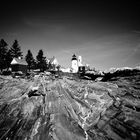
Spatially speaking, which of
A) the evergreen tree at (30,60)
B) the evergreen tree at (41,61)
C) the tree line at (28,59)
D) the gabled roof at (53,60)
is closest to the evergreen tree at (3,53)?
the tree line at (28,59)

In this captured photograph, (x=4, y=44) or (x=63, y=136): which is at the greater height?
(x=4, y=44)

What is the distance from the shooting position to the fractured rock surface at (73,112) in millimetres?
5867

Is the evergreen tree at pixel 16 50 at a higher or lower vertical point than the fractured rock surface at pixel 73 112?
higher

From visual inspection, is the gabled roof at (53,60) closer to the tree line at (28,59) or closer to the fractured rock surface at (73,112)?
the tree line at (28,59)

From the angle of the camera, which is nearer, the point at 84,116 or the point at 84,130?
the point at 84,130

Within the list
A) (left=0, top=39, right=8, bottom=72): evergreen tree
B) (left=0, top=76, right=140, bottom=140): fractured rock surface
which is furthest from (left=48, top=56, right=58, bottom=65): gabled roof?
(left=0, top=76, right=140, bottom=140): fractured rock surface

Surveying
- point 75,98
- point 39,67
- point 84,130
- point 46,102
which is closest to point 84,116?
point 84,130

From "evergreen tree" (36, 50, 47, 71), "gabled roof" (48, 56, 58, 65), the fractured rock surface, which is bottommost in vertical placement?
the fractured rock surface

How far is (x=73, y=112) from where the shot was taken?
24.8ft

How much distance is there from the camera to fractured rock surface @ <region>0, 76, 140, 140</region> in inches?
231

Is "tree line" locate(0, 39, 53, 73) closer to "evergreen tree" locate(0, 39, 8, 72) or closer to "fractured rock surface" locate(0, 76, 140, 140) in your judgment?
"evergreen tree" locate(0, 39, 8, 72)

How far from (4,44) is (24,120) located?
154 ft

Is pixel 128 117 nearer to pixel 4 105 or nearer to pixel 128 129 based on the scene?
pixel 128 129

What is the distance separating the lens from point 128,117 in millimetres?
6043
